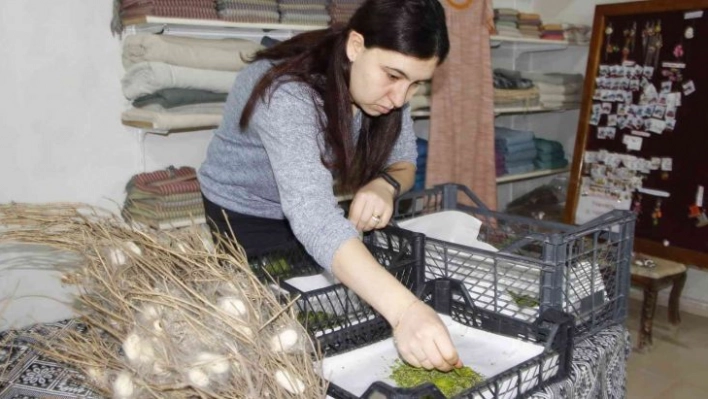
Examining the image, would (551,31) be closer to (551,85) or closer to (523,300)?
(551,85)

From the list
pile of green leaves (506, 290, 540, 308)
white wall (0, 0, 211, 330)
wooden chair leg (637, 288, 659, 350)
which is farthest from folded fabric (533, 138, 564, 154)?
pile of green leaves (506, 290, 540, 308)

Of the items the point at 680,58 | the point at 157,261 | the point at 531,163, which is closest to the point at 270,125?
the point at 157,261

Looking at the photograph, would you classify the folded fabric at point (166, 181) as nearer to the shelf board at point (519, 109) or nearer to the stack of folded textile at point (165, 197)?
the stack of folded textile at point (165, 197)

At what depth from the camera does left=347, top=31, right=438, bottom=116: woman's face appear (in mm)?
1036

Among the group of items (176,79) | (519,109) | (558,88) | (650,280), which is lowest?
(650,280)

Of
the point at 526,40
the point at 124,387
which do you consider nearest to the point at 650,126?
the point at 526,40

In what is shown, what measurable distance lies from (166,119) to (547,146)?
7.65ft

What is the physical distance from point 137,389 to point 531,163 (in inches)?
130

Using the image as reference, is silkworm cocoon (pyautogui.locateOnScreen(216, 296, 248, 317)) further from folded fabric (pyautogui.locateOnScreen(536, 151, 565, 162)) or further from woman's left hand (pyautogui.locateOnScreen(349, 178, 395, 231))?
folded fabric (pyautogui.locateOnScreen(536, 151, 565, 162))

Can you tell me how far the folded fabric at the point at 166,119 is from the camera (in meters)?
2.23

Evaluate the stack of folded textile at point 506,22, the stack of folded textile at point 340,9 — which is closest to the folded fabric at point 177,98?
the stack of folded textile at point 340,9

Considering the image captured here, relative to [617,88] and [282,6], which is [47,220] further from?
[617,88]

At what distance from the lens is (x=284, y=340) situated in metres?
0.71

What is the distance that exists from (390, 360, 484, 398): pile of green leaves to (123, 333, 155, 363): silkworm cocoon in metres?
0.38
